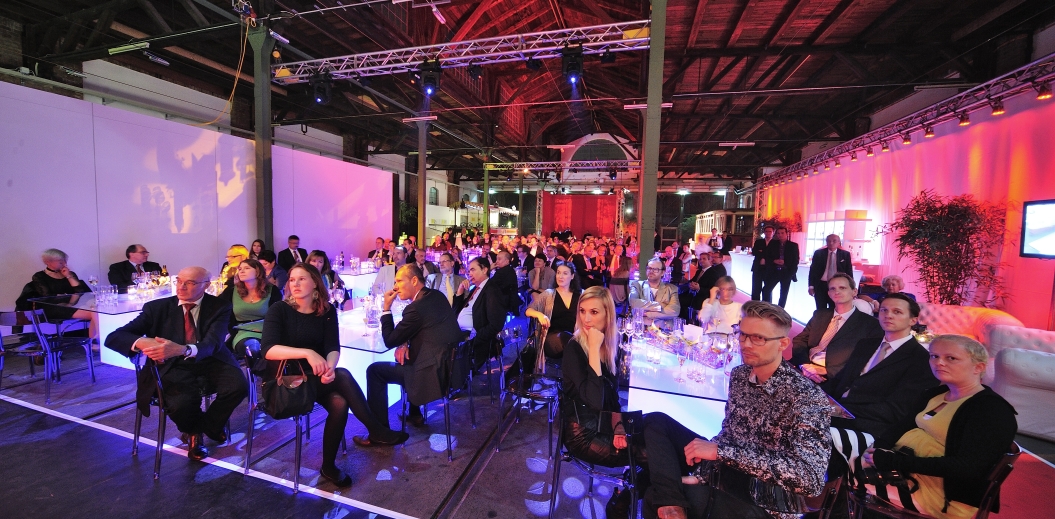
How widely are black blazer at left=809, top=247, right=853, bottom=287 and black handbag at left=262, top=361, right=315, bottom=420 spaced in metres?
7.66

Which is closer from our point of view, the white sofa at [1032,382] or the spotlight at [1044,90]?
the white sofa at [1032,382]

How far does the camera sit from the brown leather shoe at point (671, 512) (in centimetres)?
175

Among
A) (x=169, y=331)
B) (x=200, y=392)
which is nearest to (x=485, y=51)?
(x=169, y=331)

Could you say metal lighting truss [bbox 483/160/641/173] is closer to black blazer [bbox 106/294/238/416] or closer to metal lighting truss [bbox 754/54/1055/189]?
metal lighting truss [bbox 754/54/1055/189]

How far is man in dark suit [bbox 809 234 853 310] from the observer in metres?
6.76

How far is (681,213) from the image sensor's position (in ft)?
84.7

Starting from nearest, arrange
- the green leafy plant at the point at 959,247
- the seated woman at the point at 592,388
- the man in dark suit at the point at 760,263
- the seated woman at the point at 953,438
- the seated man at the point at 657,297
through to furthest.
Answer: the seated woman at the point at 953,438 → the seated woman at the point at 592,388 → the seated man at the point at 657,297 → the green leafy plant at the point at 959,247 → the man in dark suit at the point at 760,263

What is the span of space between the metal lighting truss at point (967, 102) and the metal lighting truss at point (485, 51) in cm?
523

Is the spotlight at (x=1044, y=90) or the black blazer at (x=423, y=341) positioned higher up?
the spotlight at (x=1044, y=90)

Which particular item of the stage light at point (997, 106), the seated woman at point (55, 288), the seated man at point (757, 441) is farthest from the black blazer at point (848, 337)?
the seated woman at point (55, 288)

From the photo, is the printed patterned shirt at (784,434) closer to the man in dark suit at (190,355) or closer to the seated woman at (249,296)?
the man in dark suit at (190,355)

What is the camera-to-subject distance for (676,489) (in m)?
1.83

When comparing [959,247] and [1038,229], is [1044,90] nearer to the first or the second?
[1038,229]

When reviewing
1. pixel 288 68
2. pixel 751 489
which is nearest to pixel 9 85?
pixel 288 68
